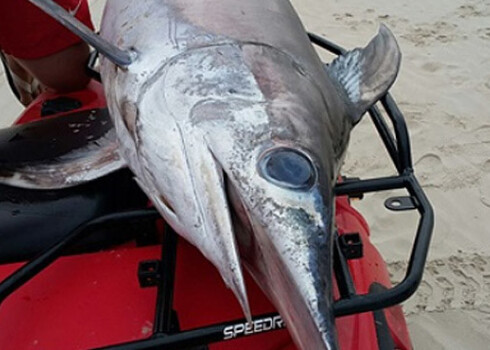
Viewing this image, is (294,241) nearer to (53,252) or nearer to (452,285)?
(53,252)

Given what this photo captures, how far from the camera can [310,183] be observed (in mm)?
1113

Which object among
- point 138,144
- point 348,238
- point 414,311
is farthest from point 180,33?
point 414,311

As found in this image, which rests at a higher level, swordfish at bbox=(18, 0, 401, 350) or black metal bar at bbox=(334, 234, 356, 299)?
swordfish at bbox=(18, 0, 401, 350)

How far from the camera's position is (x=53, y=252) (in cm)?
121

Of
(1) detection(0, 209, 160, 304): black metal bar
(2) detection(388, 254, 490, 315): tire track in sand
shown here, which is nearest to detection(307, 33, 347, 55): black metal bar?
(1) detection(0, 209, 160, 304): black metal bar

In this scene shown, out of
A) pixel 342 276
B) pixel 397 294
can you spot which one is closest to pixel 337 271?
pixel 342 276

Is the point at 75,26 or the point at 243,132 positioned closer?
the point at 243,132

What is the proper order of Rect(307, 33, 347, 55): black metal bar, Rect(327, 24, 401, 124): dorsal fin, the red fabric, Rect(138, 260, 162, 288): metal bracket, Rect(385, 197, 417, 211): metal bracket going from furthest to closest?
the red fabric < Rect(307, 33, 347, 55): black metal bar < Rect(327, 24, 401, 124): dorsal fin < Rect(385, 197, 417, 211): metal bracket < Rect(138, 260, 162, 288): metal bracket

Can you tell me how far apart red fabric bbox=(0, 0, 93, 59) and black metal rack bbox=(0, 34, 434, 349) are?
112cm

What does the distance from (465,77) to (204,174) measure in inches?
123

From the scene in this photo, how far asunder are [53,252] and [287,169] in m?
0.46

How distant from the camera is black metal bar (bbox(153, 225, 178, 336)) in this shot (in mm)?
1126

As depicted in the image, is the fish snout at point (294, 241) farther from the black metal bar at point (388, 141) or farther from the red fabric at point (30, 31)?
the red fabric at point (30, 31)

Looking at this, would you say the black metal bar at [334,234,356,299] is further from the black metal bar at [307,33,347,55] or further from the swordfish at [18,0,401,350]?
the black metal bar at [307,33,347,55]
